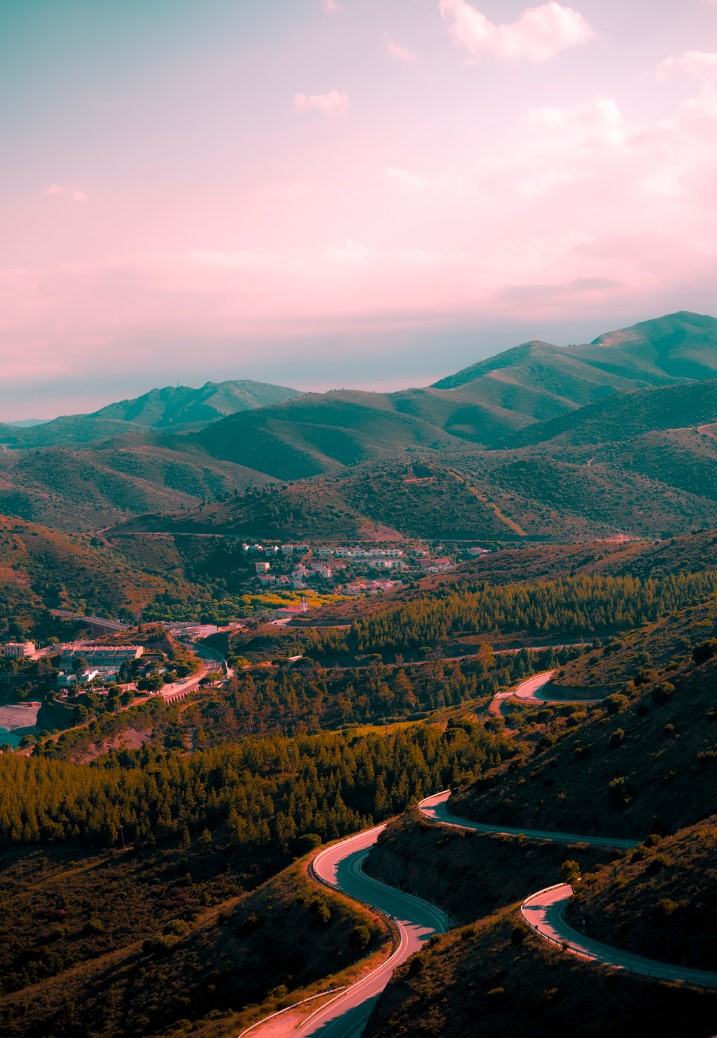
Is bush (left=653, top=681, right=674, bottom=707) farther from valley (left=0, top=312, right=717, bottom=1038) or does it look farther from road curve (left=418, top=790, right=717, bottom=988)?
road curve (left=418, top=790, right=717, bottom=988)

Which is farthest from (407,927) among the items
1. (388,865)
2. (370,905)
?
(388,865)

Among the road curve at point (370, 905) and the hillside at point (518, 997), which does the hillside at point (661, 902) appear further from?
the road curve at point (370, 905)

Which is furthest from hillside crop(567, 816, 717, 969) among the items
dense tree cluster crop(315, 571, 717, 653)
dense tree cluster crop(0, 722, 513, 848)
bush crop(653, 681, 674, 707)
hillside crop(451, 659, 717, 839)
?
dense tree cluster crop(315, 571, 717, 653)

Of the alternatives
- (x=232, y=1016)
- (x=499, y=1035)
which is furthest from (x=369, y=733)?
(x=499, y=1035)

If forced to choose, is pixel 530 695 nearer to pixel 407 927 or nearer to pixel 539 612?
pixel 539 612

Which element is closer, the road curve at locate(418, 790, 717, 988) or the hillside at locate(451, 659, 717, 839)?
the road curve at locate(418, 790, 717, 988)

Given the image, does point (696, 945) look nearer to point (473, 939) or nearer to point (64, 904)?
point (473, 939)
